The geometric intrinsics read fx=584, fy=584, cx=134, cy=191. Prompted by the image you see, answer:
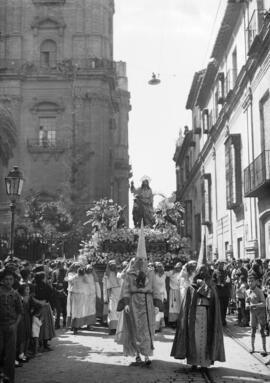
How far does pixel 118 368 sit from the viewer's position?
9516 mm

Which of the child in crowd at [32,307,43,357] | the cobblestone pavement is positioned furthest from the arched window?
the child in crowd at [32,307,43,357]

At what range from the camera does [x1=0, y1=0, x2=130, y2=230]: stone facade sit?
39938mm

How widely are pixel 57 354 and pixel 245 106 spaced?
1472 centimetres

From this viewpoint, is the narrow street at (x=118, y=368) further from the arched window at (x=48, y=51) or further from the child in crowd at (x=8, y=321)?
the arched window at (x=48, y=51)

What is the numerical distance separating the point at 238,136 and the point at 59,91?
758 inches

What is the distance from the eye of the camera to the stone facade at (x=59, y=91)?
39938 mm

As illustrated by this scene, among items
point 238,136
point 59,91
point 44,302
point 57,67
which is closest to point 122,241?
point 44,302

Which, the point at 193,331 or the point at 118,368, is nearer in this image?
the point at 193,331

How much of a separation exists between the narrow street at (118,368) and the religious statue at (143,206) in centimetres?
908

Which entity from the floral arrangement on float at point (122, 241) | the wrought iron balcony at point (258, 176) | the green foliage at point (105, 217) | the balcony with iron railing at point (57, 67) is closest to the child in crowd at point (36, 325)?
the floral arrangement on float at point (122, 241)

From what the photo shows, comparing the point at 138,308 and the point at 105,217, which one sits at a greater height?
the point at 105,217

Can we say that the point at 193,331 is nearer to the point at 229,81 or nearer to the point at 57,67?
the point at 229,81

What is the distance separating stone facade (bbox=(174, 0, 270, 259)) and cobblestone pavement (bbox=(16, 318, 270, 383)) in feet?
6.64

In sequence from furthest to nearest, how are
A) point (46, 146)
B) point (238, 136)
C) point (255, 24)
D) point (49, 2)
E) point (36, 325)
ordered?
1. point (49, 2)
2. point (46, 146)
3. point (238, 136)
4. point (255, 24)
5. point (36, 325)
